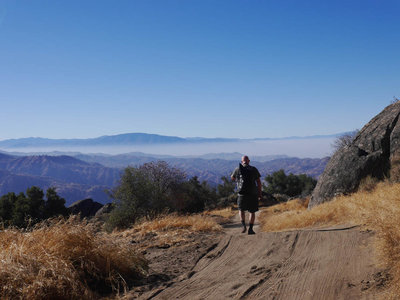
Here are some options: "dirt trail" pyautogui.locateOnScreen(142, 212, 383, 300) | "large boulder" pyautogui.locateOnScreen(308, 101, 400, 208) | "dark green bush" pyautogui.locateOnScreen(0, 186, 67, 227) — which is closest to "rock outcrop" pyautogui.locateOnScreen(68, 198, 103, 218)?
"dark green bush" pyautogui.locateOnScreen(0, 186, 67, 227)

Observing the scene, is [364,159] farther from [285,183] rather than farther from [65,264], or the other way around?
[285,183]

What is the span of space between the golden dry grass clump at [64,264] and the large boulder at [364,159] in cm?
1049

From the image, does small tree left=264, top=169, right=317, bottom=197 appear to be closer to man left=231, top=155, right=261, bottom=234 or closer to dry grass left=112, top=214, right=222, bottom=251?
dry grass left=112, top=214, right=222, bottom=251

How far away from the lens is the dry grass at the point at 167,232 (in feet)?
27.3

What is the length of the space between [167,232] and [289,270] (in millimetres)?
5074

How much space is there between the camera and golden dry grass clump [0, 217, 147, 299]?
380 centimetres

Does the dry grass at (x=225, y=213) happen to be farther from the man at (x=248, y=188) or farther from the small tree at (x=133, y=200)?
the man at (x=248, y=188)

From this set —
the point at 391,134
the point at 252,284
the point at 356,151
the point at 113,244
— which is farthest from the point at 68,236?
the point at 391,134

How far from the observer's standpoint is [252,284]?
466 cm

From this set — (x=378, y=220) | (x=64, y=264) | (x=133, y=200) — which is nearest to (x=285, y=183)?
(x=133, y=200)

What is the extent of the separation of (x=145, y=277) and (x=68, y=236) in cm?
136

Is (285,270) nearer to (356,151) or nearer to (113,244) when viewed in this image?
(113,244)

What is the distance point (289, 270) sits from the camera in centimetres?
514

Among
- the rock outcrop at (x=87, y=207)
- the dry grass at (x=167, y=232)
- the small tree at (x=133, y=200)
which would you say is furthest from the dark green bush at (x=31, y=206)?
the dry grass at (x=167, y=232)
